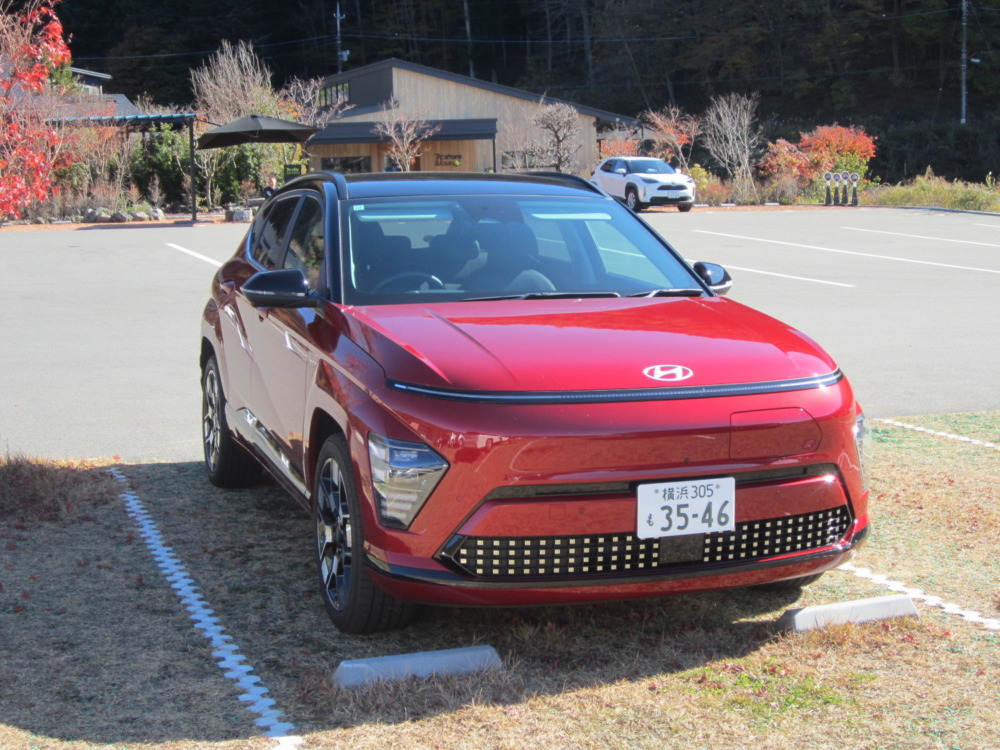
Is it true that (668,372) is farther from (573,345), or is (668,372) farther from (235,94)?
(235,94)

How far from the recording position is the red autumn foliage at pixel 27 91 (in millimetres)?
6141

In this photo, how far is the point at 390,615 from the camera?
4.07 metres

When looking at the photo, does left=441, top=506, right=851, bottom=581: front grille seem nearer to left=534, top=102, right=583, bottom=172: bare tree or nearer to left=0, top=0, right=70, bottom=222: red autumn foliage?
left=0, top=0, right=70, bottom=222: red autumn foliage

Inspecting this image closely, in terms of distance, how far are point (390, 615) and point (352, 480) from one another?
1.68 ft

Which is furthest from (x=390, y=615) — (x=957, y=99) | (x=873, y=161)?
(x=957, y=99)

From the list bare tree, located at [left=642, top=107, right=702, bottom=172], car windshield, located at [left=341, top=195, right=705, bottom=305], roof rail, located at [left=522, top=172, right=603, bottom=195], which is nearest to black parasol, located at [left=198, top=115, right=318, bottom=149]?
bare tree, located at [left=642, top=107, right=702, bottom=172]

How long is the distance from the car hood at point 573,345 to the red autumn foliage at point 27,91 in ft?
8.83

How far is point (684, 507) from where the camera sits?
3686mm

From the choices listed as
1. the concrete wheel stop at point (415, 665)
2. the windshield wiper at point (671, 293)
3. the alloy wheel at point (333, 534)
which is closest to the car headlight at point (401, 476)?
the alloy wheel at point (333, 534)

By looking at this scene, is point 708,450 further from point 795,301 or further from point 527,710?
point 795,301

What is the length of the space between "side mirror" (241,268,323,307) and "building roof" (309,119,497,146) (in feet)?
→ 158

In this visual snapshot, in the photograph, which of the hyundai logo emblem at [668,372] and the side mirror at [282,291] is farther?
the side mirror at [282,291]

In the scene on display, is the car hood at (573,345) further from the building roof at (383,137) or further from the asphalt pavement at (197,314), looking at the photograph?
the building roof at (383,137)

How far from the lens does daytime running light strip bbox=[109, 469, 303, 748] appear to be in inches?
138
